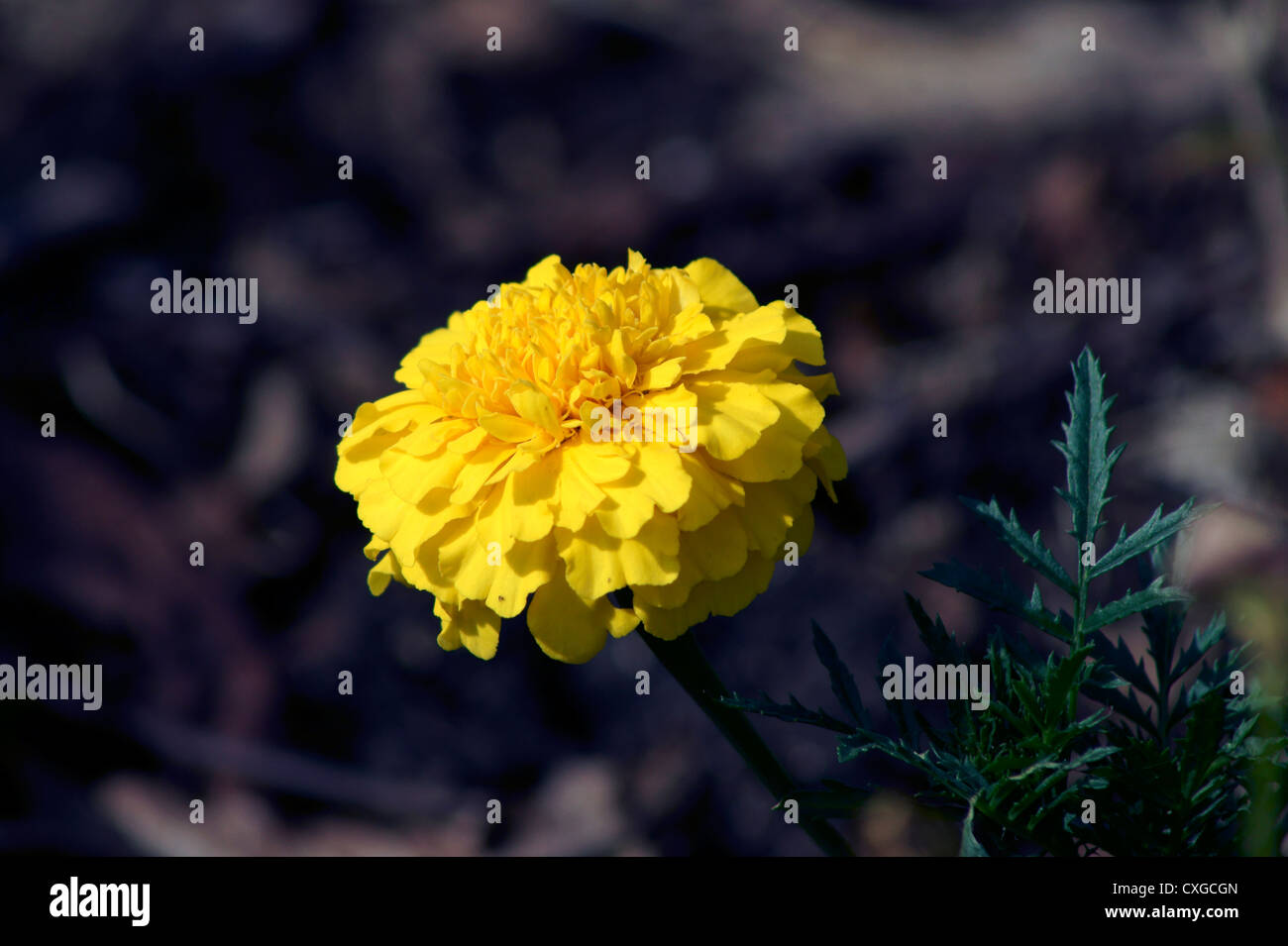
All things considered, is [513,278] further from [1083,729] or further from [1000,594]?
[1083,729]

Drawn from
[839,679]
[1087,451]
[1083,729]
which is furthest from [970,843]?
[1087,451]

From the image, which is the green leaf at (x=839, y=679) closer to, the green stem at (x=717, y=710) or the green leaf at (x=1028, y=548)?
the green stem at (x=717, y=710)

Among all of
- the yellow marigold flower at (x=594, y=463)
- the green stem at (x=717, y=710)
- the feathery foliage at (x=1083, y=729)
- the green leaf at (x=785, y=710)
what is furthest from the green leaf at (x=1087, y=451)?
the green stem at (x=717, y=710)

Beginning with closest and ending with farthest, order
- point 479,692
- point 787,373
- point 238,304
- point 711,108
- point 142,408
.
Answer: point 787,373 < point 479,692 < point 142,408 < point 238,304 < point 711,108

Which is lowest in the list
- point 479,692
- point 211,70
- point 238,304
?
point 479,692

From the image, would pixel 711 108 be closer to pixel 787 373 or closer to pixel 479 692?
pixel 479 692

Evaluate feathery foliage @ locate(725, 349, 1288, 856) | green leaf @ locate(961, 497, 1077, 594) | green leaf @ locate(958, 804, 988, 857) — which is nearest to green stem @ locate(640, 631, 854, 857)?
feathery foliage @ locate(725, 349, 1288, 856)

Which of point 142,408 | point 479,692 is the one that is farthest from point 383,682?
point 142,408

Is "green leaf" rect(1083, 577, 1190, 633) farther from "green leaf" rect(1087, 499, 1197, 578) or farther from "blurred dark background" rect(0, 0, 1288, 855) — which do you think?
"blurred dark background" rect(0, 0, 1288, 855)
